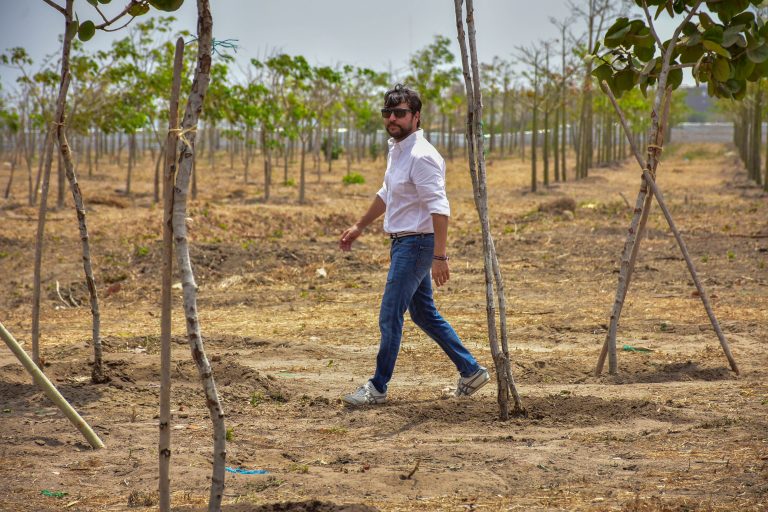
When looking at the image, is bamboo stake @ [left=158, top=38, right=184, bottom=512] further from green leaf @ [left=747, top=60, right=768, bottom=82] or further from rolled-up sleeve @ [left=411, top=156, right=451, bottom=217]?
green leaf @ [left=747, top=60, right=768, bottom=82]

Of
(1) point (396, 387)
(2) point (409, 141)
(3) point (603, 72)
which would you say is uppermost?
A: (3) point (603, 72)

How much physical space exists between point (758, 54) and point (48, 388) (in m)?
4.71

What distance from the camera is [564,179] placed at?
30984 millimetres

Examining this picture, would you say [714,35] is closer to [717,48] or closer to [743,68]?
[717,48]

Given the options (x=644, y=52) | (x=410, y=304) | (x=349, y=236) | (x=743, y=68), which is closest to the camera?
(x=410, y=304)

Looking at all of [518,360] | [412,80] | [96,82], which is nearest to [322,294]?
[518,360]

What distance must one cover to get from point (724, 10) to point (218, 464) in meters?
4.52

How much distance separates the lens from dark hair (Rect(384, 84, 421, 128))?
5145 millimetres

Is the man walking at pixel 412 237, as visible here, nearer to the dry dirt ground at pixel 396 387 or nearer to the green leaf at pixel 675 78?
the dry dirt ground at pixel 396 387

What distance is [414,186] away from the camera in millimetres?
5203

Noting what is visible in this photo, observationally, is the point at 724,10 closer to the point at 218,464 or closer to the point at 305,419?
the point at 305,419

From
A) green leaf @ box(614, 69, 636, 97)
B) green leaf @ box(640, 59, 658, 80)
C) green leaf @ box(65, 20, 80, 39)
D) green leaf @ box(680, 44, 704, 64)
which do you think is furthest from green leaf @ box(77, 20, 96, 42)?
green leaf @ box(680, 44, 704, 64)

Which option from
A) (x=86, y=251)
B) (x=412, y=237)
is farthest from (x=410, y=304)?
(x=86, y=251)

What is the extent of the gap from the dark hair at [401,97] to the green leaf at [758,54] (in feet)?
7.52
